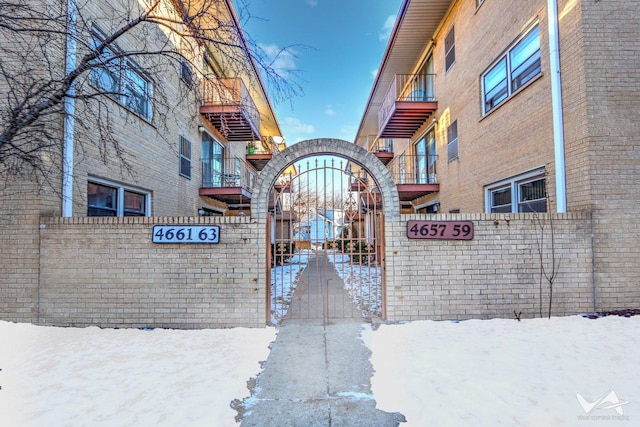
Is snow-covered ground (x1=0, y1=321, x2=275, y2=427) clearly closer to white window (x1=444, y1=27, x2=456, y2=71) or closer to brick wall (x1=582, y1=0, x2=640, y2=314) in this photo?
brick wall (x1=582, y1=0, x2=640, y2=314)

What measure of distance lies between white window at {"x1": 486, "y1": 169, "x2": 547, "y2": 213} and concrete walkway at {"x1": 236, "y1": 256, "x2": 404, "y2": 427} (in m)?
4.53

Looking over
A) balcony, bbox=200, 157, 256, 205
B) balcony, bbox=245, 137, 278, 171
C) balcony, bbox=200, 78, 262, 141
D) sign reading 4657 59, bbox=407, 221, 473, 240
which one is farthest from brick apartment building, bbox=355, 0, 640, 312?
balcony, bbox=245, 137, 278, 171

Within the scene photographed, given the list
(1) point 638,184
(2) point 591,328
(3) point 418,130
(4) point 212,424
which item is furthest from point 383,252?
(3) point 418,130

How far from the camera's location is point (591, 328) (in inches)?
184

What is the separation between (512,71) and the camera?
7590 mm

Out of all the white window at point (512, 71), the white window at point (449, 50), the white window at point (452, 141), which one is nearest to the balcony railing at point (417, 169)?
the white window at point (452, 141)

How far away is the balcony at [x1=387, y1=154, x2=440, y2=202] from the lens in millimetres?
12180

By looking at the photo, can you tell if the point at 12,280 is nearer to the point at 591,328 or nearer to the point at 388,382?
the point at 388,382

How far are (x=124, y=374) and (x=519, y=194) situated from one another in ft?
26.0

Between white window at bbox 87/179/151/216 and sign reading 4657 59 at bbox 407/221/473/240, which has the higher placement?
white window at bbox 87/179/151/216

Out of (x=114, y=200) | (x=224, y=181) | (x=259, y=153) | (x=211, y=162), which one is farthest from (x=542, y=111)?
(x=259, y=153)

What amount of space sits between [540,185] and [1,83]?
997 centimetres

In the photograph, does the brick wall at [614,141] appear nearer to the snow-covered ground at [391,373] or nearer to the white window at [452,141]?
the snow-covered ground at [391,373]

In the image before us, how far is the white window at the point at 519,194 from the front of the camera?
6547 mm
